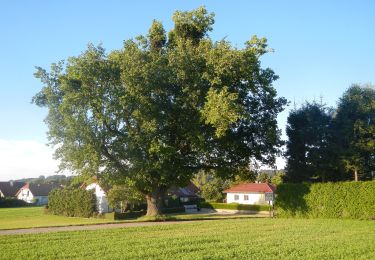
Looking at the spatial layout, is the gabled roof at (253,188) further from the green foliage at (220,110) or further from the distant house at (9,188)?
the distant house at (9,188)

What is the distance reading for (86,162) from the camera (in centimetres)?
3344

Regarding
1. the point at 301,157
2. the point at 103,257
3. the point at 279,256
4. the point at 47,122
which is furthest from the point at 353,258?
the point at 301,157

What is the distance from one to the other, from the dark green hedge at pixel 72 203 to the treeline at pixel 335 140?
23640 mm

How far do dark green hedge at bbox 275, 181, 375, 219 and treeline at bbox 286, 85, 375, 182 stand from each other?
1155cm

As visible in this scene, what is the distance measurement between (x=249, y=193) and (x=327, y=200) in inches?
1315

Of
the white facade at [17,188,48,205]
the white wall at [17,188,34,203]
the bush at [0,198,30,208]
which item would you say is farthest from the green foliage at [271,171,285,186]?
the white wall at [17,188,34,203]

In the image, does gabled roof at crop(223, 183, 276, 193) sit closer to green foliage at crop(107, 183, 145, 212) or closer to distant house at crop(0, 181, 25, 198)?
green foliage at crop(107, 183, 145, 212)

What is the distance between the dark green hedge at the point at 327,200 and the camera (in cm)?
3294

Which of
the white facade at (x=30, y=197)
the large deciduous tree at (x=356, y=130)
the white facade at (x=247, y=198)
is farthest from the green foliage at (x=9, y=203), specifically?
the large deciduous tree at (x=356, y=130)

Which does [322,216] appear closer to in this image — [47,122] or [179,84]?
[179,84]

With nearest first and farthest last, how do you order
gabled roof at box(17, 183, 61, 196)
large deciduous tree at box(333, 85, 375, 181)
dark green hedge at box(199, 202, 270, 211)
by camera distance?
large deciduous tree at box(333, 85, 375, 181)
dark green hedge at box(199, 202, 270, 211)
gabled roof at box(17, 183, 61, 196)

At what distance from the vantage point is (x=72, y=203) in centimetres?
4900

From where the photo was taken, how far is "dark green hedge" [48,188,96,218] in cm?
4631

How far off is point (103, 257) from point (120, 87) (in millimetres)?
20451
